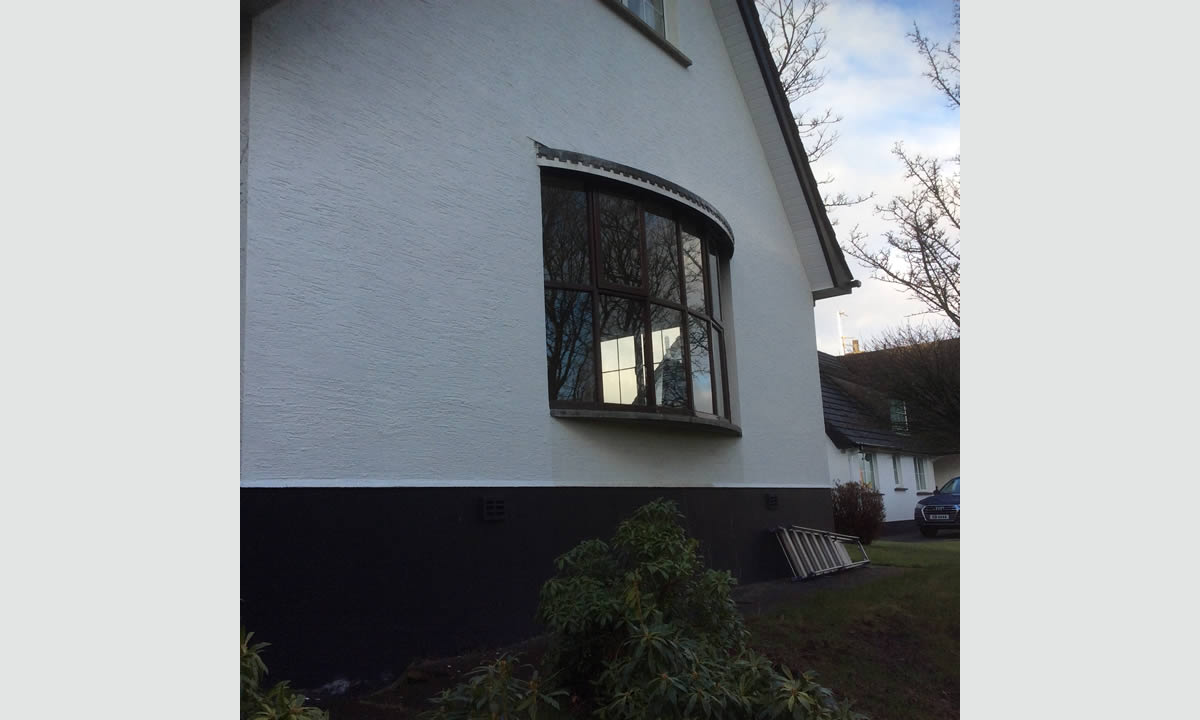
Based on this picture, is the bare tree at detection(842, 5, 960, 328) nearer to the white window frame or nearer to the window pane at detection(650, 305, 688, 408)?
the window pane at detection(650, 305, 688, 408)

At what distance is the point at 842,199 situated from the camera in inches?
741

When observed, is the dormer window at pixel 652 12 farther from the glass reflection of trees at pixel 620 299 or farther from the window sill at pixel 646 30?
the glass reflection of trees at pixel 620 299

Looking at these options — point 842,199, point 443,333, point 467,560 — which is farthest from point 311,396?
point 842,199

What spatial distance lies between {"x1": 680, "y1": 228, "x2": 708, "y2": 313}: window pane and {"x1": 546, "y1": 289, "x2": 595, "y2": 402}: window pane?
149 cm

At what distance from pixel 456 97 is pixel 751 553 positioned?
558 cm

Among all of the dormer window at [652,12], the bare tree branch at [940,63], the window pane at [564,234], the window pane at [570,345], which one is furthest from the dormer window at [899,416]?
the dormer window at [652,12]

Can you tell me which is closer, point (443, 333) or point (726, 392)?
point (443, 333)

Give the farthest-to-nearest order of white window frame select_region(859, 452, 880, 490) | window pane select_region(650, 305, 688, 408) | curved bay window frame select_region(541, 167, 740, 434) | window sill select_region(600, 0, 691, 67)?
white window frame select_region(859, 452, 880, 490)
window sill select_region(600, 0, 691, 67)
window pane select_region(650, 305, 688, 408)
curved bay window frame select_region(541, 167, 740, 434)

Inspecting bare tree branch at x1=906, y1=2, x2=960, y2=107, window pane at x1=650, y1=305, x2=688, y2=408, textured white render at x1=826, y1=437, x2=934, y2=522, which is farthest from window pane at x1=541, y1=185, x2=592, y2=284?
textured white render at x1=826, y1=437, x2=934, y2=522

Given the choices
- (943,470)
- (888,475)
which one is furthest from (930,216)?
(943,470)

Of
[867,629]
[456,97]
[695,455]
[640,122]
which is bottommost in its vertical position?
[867,629]

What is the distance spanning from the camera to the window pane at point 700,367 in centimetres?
801

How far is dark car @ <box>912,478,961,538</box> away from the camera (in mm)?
19766

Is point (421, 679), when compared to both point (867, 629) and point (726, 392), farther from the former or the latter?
point (726, 392)
